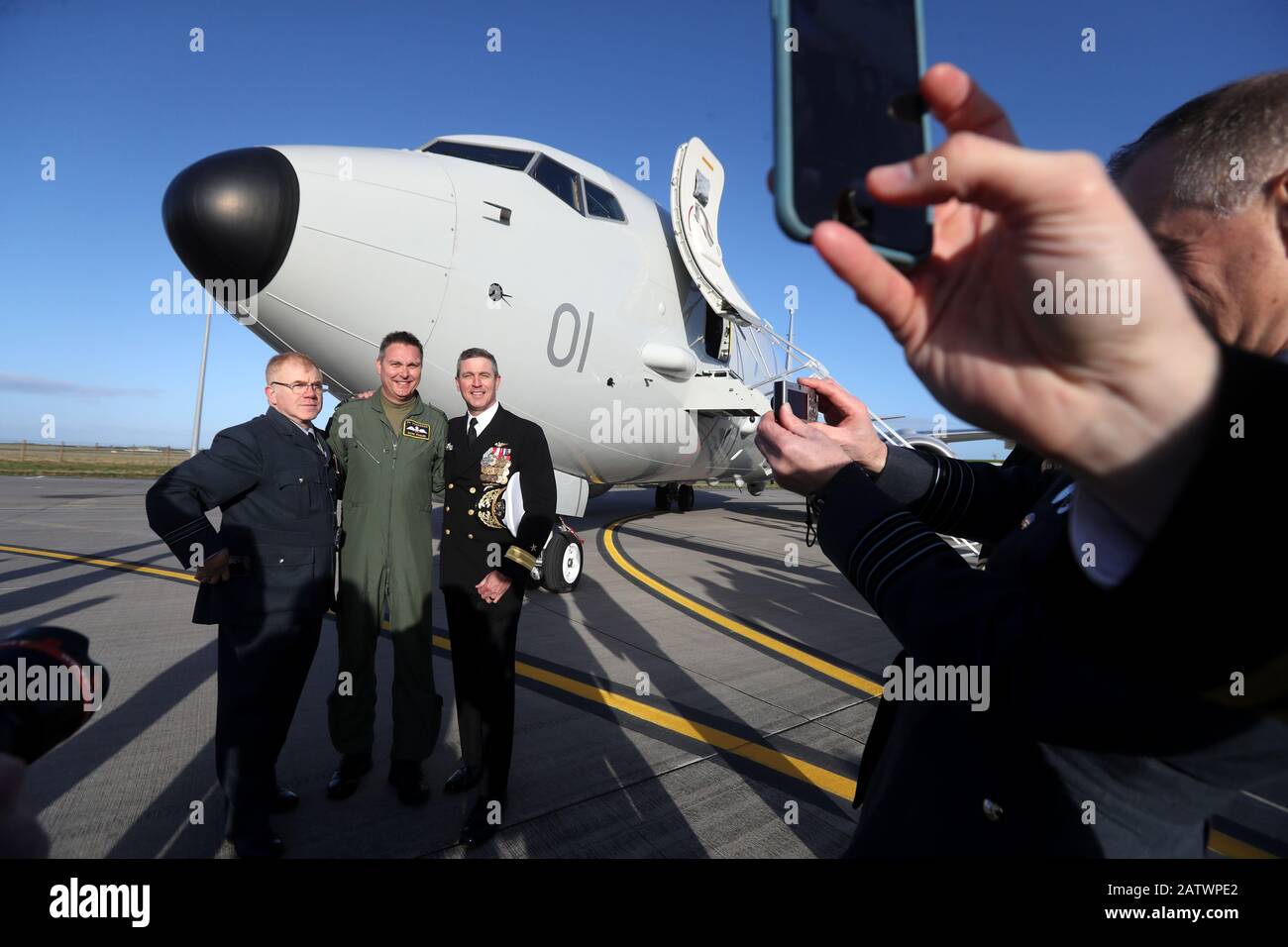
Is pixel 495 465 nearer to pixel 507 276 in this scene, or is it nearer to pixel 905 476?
pixel 905 476

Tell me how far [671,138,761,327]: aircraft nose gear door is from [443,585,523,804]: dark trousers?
5666 millimetres

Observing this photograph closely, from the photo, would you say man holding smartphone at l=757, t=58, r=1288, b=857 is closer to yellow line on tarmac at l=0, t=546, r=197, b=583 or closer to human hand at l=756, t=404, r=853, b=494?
human hand at l=756, t=404, r=853, b=494

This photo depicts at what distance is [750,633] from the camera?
5.71 metres

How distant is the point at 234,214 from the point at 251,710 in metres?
3.38

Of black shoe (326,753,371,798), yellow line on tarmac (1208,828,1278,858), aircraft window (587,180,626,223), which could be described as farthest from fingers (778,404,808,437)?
aircraft window (587,180,626,223)

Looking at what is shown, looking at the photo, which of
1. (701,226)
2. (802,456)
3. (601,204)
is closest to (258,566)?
(802,456)

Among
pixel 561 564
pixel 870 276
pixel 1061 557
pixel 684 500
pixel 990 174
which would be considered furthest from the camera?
pixel 684 500

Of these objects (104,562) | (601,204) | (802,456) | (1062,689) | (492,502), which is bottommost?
(104,562)

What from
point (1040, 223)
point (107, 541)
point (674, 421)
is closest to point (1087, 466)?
point (1040, 223)

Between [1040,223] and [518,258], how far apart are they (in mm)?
5487

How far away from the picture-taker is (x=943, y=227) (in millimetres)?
675

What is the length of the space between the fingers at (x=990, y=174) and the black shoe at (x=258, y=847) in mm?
3130
